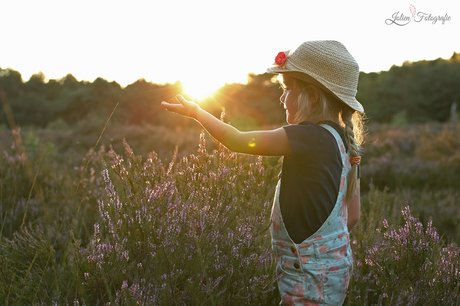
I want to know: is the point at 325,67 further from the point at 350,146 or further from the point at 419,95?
the point at 419,95

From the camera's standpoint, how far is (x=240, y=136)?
1.50 metres

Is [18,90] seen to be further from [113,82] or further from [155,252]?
[155,252]

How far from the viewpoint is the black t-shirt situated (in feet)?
5.20

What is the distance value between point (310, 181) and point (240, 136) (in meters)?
0.45

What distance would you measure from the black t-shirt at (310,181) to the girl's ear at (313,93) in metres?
0.25

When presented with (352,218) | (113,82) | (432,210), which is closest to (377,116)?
(113,82)

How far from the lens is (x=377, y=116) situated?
47375 mm

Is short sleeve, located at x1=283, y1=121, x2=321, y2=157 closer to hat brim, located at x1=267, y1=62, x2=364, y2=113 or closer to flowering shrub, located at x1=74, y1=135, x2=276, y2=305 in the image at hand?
hat brim, located at x1=267, y1=62, x2=364, y2=113

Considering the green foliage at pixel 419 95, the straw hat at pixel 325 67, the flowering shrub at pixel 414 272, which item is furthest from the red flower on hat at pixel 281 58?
the green foliage at pixel 419 95

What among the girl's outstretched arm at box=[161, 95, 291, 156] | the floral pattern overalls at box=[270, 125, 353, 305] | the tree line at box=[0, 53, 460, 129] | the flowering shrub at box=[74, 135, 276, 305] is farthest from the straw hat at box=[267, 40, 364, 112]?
the tree line at box=[0, 53, 460, 129]

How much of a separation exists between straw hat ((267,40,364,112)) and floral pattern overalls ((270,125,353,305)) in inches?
9.7

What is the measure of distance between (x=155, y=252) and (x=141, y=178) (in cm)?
44

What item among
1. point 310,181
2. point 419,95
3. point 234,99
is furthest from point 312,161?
point 419,95

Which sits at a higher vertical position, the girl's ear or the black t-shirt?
the girl's ear
